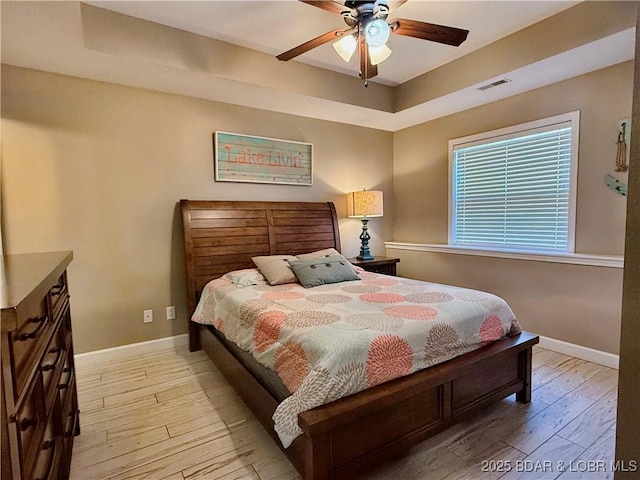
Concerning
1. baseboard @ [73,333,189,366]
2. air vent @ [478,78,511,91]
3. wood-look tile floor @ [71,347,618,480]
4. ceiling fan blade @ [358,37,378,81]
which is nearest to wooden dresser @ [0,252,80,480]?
wood-look tile floor @ [71,347,618,480]

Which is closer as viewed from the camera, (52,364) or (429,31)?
(52,364)

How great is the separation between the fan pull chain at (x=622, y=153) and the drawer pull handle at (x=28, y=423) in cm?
386

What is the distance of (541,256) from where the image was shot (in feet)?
10.4

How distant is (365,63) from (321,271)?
5.55 feet

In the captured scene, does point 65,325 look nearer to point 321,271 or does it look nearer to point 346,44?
point 321,271

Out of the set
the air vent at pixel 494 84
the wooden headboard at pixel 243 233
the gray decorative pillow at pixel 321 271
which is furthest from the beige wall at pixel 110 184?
the air vent at pixel 494 84

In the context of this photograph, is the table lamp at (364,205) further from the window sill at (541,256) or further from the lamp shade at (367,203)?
the window sill at (541,256)

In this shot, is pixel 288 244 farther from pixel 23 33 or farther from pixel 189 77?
pixel 23 33

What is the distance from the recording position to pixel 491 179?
3707 millimetres

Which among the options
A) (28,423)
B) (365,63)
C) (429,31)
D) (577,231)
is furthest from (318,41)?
(577,231)

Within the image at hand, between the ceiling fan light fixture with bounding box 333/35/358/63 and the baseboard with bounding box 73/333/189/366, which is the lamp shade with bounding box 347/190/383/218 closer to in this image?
the ceiling fan light fixture with bounding box 333/35/358/63

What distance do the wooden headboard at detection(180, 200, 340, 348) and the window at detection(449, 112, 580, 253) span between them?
160 centimetres

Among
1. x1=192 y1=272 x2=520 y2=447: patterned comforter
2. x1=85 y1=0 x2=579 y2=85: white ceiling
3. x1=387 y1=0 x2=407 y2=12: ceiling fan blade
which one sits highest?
x1=85 y1=0 x2=579 y2=85: white ceiling

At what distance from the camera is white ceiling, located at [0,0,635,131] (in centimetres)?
224
